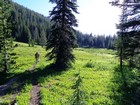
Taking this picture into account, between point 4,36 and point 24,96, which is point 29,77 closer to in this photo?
point 4,36

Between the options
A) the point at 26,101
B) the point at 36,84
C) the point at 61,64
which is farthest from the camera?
the point at 61,64

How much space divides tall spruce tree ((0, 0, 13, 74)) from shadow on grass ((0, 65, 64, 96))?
386 cm

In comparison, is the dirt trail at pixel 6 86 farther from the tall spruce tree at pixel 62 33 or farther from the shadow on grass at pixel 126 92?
the shadow on grass at pixel 126 92

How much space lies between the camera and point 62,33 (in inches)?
1453

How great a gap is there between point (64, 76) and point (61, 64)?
4169 millimetres

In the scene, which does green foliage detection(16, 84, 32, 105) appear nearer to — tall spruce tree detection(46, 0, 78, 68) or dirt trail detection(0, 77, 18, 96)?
dirt trail detection(0, 77, 18, 96)

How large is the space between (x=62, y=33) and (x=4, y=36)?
28.3 ft

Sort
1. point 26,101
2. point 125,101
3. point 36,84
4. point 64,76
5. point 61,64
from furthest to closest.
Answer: point 61,64
point 64,76
point 36,84
point 125,101
point 26,101

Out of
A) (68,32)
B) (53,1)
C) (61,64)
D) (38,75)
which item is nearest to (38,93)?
(38,75)

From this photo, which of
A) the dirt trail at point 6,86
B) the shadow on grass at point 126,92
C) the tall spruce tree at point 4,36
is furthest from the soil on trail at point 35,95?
the tall spruce tree at point 4,36

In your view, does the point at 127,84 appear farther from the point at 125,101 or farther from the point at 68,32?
the point at 68,32

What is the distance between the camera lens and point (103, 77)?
34.9 metres

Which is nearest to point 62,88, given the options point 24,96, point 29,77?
point 24,96

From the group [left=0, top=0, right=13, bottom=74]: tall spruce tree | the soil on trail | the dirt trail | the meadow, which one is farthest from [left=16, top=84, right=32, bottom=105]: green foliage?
[left=0, top=0, right=13, bottom=74]: tall spruce tree
